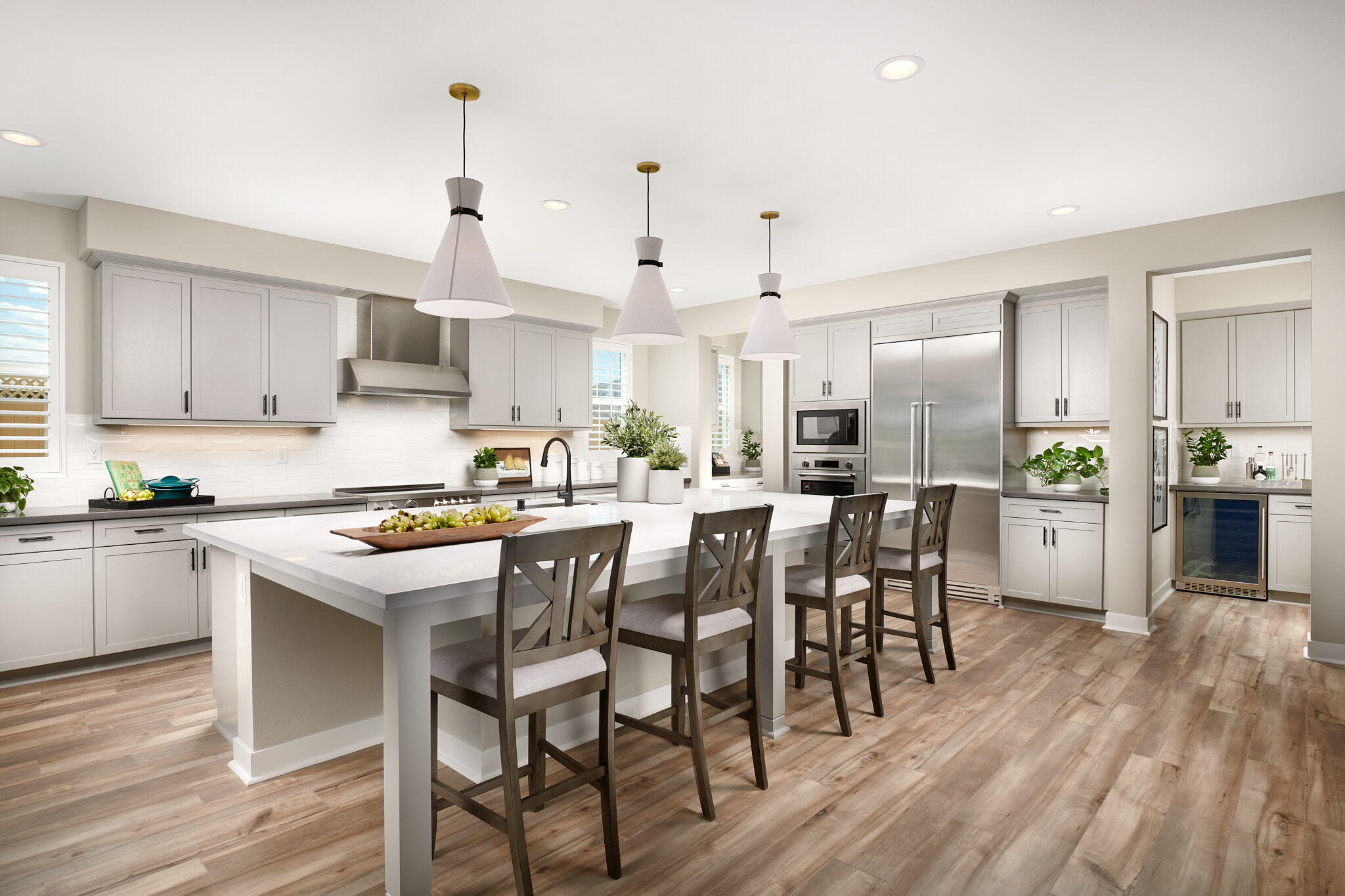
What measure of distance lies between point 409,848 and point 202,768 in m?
1.41

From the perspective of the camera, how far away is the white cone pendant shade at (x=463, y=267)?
8.21ft

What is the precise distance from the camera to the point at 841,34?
2.41 meters

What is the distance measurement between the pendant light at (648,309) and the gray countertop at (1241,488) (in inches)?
182

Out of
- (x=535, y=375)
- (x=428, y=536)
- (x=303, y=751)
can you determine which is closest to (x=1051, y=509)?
(x=535, y=375)

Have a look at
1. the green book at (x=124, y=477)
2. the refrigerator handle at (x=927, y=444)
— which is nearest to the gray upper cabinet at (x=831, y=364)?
the refrigerator handle at (x=927, y=444)

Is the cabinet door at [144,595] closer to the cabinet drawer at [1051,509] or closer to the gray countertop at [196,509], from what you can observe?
the gray countertop at [196,509]

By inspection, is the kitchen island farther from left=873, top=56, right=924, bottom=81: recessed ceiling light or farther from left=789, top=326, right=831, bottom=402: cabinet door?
left=789, top=326, right=831, bottom=402: cabinet door

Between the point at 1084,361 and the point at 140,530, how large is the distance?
6.29 metres

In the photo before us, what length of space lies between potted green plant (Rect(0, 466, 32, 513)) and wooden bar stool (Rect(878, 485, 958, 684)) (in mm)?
4575

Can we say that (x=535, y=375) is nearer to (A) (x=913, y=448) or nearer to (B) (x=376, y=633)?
(A) (x=913, y=448)

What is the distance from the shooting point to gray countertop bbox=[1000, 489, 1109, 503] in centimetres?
480

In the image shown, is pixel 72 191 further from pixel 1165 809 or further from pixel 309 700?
pixel 1165 809

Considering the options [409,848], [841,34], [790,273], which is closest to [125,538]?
[409,848]

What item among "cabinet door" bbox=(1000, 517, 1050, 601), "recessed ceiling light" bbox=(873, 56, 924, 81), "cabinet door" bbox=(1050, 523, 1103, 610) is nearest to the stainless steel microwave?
"cabinet door" bbox=(1000, 517, 1050, 601)
